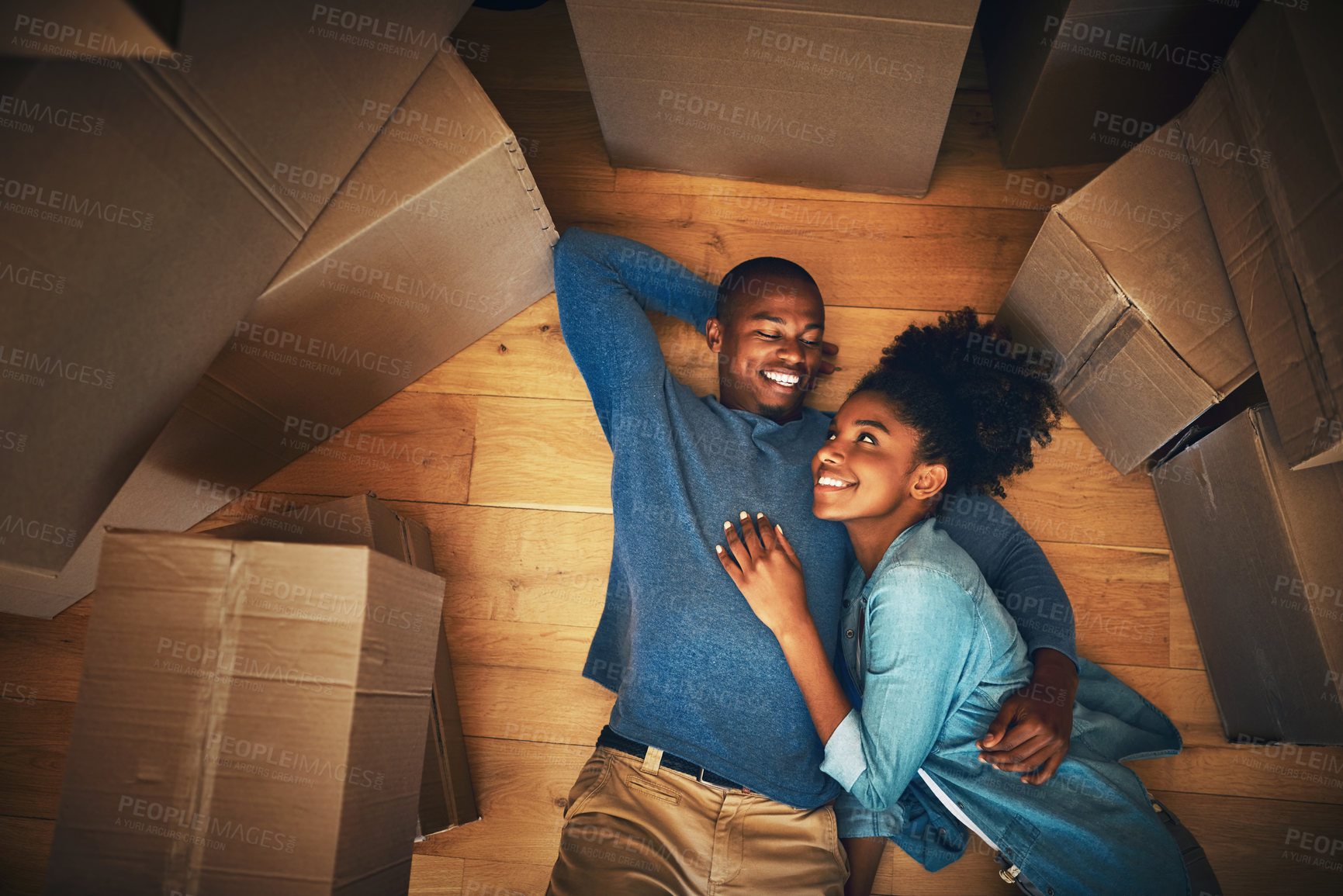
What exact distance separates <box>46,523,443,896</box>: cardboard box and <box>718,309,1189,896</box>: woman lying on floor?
1.81 feet

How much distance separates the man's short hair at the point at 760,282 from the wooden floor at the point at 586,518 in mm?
157

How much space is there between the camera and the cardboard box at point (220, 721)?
72 cm

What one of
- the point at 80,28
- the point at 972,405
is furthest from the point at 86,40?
the point at 972,405

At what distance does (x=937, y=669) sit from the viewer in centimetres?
95

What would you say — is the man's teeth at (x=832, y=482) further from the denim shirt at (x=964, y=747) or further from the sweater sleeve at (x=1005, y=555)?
the sweater sleeve at (x=1005, y=555)

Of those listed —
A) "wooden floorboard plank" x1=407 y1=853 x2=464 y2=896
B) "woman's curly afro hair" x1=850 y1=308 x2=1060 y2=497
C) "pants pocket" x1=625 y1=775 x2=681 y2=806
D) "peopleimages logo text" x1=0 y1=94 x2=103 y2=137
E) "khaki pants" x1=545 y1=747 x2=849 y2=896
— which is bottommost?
"wooden floorboard plank" x1=407 y1=853 x2=464 y2=896

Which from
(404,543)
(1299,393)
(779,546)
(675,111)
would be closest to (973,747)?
(779,546)

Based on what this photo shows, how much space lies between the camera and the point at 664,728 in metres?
1.06

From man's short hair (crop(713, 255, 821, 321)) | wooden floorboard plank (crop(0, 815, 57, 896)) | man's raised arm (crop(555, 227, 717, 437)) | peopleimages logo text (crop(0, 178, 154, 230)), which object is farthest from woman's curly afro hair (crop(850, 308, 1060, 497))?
wooden floorboard plank (crop(0, 815, 57, 896))

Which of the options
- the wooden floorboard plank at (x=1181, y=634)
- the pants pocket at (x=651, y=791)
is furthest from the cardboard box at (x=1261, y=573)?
the pants pocket at (x=651, y=791)

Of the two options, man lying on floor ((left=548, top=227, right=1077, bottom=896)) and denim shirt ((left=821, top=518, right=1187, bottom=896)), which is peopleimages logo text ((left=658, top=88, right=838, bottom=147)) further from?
denim shirt ((left=821, top=518, right=1187, bottom=896))

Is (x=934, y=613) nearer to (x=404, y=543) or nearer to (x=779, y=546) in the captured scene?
(x=779, y=546)

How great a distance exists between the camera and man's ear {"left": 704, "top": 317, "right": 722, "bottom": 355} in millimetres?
1261

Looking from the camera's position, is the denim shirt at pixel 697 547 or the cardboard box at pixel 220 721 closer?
the cardboard box at pixel 220 721
